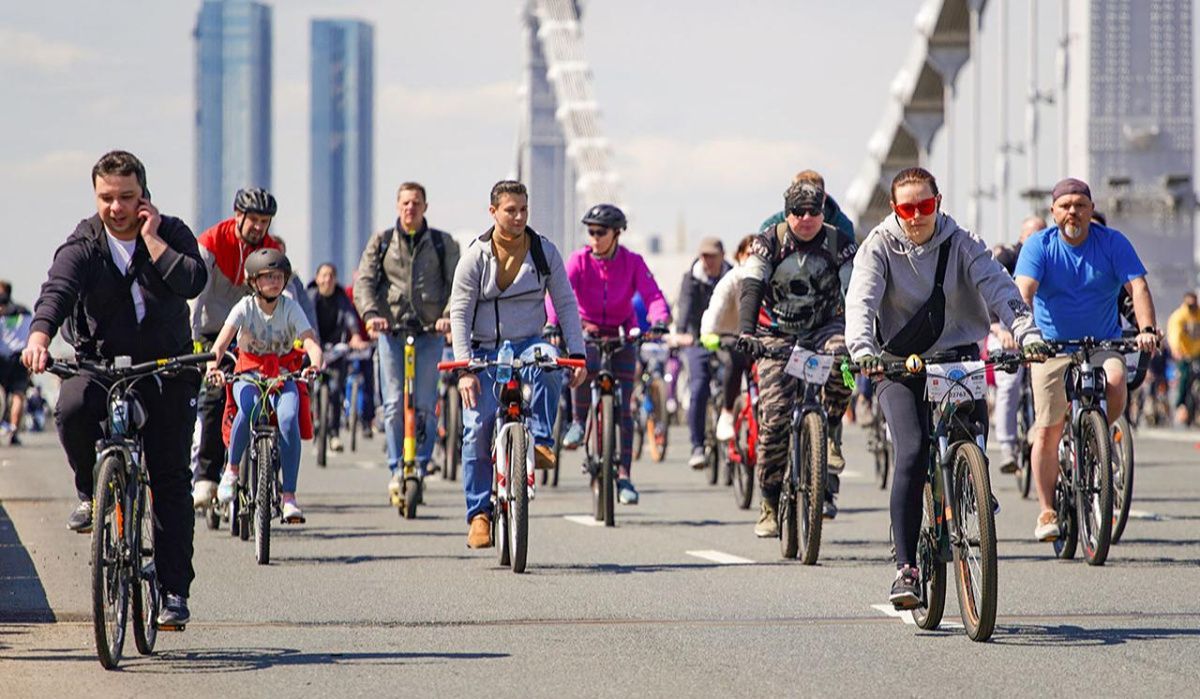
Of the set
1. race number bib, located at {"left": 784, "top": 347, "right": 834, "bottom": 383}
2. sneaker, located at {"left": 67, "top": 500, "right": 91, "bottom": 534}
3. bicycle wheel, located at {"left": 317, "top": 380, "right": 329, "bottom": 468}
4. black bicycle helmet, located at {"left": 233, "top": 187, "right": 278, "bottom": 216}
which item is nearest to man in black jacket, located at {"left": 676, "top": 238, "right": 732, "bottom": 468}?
bicycle wheel, located at {"left": 317, "top": 380, "right": 329, "bottom": 468}

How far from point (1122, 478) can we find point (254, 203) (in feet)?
14.7

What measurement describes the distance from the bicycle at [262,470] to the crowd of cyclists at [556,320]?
75 mm

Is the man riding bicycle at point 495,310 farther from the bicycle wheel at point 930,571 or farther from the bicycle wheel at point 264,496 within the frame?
the bicycle wheel at point 930,571

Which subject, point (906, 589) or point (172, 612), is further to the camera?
point (906, 589)

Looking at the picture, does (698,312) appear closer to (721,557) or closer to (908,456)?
(721,557)

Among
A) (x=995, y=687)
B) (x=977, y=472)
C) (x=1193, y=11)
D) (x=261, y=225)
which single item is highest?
(x=1193, y=11)

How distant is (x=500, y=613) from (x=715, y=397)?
853cm

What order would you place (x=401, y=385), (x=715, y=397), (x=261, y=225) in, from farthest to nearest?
(x=715, y=397)
(x=401, y=385)
(x=261, y=225)

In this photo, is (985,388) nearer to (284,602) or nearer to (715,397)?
(284,602)

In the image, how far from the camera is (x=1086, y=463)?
10805 millimetres

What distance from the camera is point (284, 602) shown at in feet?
30.6

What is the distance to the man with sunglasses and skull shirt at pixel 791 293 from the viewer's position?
11203mm

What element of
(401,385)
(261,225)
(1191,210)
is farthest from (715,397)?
(1191,210)

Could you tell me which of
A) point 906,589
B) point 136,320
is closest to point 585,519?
point 906,589
